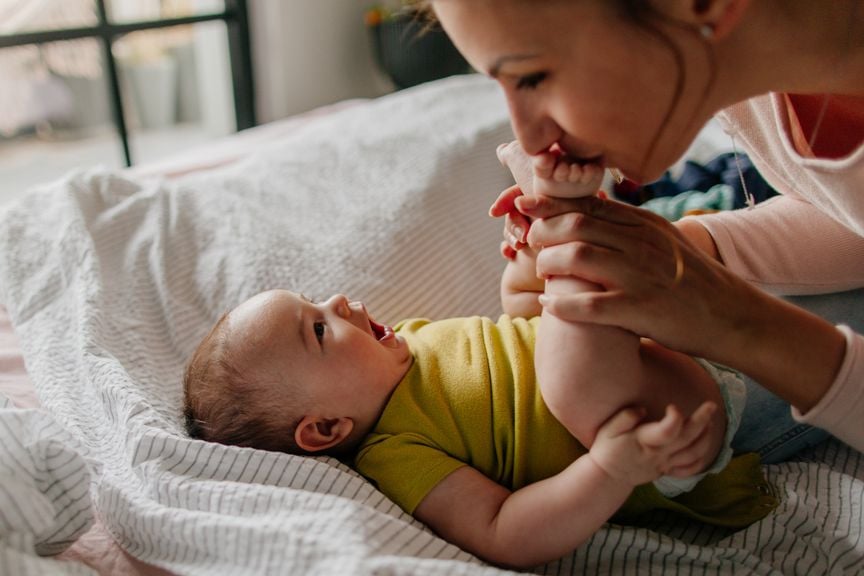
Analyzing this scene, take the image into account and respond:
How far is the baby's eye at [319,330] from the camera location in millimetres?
961

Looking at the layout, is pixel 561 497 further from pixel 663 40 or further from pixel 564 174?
pixel 663 40

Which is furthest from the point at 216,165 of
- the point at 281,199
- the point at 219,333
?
the point at 219,333

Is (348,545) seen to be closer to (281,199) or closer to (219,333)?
(219,333)

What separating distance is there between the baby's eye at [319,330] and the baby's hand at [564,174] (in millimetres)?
346

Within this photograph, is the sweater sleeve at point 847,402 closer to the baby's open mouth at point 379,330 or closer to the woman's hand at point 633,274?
the woman's hand at point 633,274

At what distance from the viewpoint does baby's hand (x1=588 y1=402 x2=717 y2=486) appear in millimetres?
684

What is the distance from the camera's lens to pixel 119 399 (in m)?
0.92

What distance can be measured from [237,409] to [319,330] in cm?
13

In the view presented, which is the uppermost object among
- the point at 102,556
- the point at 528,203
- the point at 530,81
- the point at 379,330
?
the point at 530,81

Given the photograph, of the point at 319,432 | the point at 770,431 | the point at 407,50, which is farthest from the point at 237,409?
the point at 407,50

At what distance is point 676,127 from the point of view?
71cm

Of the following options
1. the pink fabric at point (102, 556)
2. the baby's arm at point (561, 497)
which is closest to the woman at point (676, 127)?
the baby's arm at point (561, 497)

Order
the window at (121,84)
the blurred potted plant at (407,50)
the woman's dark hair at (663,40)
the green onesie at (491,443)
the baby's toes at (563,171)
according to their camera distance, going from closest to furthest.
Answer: the woman's dark hair at (663,40) < the baby's toes at (563,171) < the green onesie at (491,443) < the window at (121,84) < the blurred potted plant at (407,50)

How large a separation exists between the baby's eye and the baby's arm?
0.77 ft
